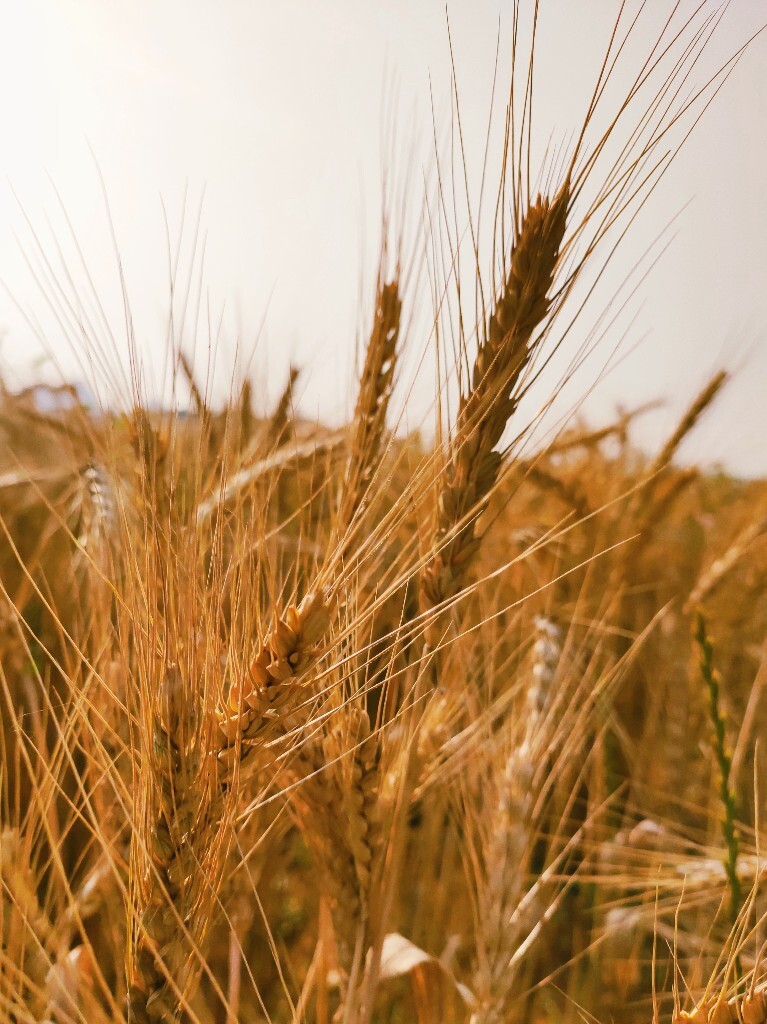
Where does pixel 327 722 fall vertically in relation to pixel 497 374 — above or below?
below

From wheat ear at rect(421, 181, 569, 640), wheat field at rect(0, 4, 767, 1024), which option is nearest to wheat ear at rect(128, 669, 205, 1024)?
wheat field at rect(0, 4, 767, 1024)

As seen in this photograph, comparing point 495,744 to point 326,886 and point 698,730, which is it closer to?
point 326,886

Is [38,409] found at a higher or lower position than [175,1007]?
higher

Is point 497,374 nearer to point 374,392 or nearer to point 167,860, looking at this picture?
point 374,392

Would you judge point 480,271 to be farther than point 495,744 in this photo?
No

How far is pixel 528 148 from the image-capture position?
489 millimetres

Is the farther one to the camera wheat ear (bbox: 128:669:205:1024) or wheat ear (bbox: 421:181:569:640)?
wheat ear (bbox: 421:181:569:640)

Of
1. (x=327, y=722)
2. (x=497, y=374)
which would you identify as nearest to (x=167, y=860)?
(x=327, y=722)

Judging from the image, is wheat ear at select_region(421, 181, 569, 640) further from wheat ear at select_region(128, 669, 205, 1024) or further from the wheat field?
wheat ear at select_region(128, 669, 205, 1024)

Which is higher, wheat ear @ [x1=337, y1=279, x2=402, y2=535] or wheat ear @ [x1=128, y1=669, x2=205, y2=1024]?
wheat ear @ [x1=337, y1=279, x2=402, y2=535]

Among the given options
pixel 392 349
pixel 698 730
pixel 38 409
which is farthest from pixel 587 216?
pixel 698 730

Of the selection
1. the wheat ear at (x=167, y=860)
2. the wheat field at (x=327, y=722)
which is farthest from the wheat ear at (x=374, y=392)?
the wheat ear at (x=167, y=860)

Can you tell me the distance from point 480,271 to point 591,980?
784 millimetres

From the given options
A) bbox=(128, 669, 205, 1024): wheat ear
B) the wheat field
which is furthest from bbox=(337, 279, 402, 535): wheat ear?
bbox=(128, 669, 205, 1024): wheat ear
